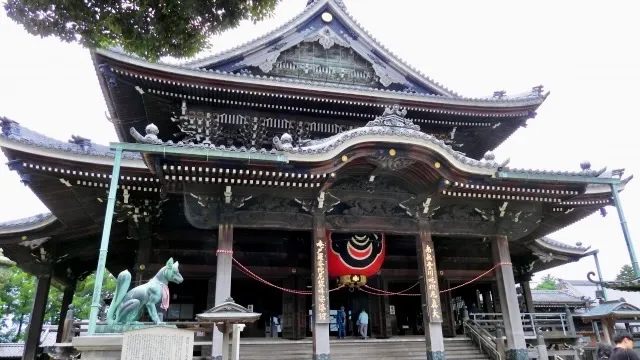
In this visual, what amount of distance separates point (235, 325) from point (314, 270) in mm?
2387

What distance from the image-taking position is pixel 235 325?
24.2 feet

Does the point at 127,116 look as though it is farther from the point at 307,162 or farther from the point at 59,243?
the point at 307,162

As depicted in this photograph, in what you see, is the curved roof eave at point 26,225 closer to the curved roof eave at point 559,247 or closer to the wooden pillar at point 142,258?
the wooden pillar at point 142,258

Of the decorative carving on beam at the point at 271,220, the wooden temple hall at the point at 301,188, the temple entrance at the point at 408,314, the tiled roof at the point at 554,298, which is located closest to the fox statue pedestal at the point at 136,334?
the wooden temple hall at the point at 301,188

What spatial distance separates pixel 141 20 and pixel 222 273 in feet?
17.4

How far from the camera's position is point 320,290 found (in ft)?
29.8

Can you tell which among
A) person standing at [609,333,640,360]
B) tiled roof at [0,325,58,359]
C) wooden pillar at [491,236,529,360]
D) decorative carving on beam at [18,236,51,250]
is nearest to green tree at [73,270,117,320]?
tiled roof at [0,325,58,359]

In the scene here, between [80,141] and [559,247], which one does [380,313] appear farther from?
[80,141]

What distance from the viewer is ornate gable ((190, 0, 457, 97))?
12289 millimetres

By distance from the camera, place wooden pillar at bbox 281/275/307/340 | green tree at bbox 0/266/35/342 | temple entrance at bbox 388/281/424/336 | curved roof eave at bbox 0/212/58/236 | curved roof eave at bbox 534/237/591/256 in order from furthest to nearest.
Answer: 1. green tree at bbox 0/266/35/342
2. temple entrance at bbox 388/281/424/336
3. curved roof eave at bbox 534/237/591/256
4. wooden pillar at bbox 281/275/307/340
5. curved roof eave at bbox 0/212/58/236

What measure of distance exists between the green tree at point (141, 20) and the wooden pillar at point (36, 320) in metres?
9.62

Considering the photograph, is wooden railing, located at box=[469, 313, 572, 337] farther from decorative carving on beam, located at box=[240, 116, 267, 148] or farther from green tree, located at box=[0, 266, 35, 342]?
green tree, located at box=[0, 266, 35, 342]

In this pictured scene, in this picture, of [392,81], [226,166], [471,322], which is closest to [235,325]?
[226,166]

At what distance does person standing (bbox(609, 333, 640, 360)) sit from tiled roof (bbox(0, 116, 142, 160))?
851cm
